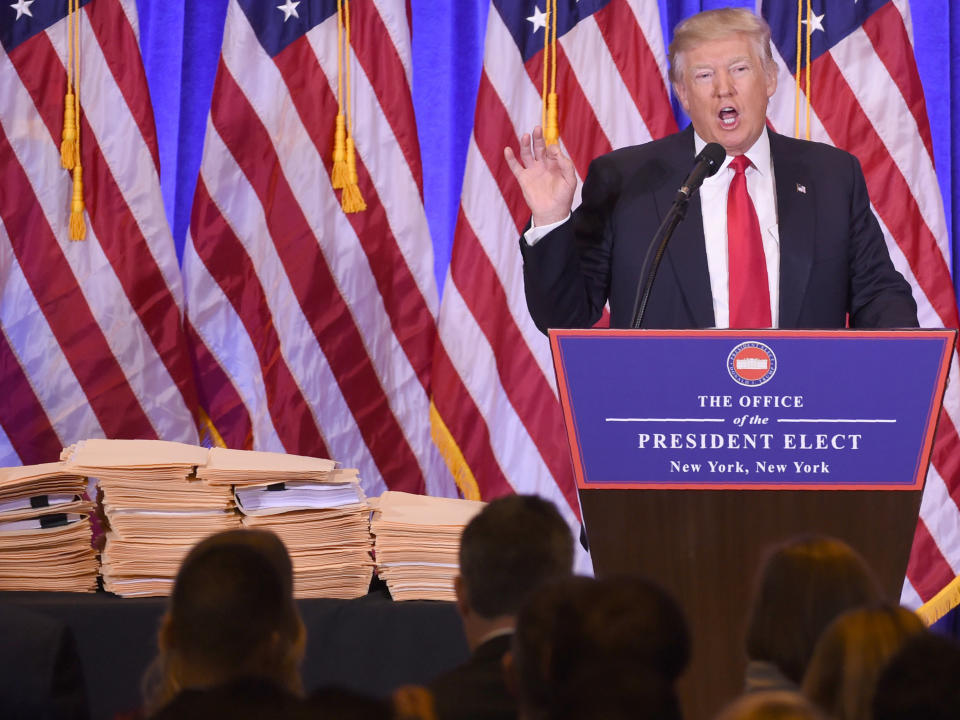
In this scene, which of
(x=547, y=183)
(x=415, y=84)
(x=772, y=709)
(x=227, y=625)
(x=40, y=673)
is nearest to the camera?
(x=772, y=709)

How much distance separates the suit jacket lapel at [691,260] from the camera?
10.8 feet

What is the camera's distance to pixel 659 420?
2.38m

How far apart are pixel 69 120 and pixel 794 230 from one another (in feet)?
8.83

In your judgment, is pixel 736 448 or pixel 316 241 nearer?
pixel 736 448

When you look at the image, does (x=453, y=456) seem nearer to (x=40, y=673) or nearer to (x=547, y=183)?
(x=547, y=183)

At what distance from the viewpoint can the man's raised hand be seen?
9.61 ft

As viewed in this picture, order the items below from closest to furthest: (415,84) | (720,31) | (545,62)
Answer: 1. (720,31)
2. (545,62)
3. (415,84)

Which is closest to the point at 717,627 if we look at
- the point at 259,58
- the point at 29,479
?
the point at 29,479

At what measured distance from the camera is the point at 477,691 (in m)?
1.81

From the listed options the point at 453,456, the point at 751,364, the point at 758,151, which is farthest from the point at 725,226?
the point at 453,456

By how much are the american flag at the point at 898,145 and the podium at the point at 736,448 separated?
86.6 inches

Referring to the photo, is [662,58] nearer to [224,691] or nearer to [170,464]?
[170,464]

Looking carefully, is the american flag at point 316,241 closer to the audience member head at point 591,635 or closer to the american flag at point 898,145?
the american flag at point 898,145

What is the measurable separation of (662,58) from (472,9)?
0.90 metres
